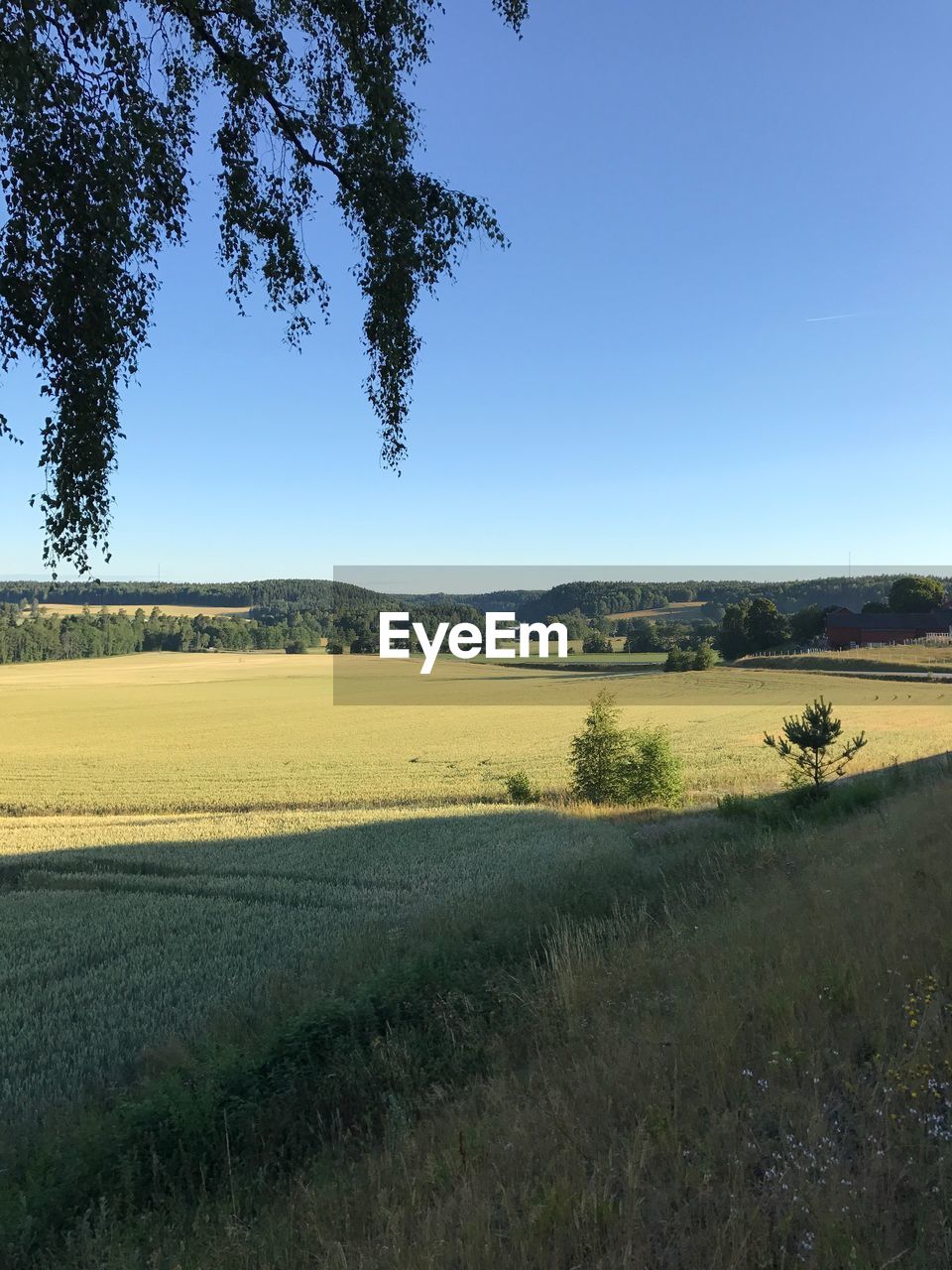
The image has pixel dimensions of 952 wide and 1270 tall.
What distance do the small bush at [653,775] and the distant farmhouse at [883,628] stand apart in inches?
3736

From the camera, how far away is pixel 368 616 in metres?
136

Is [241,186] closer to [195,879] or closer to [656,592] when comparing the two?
[195,879]

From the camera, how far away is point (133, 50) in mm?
4805

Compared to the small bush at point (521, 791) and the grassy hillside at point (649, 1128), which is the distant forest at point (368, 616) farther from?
the grassy hillside at point (649, 1128)

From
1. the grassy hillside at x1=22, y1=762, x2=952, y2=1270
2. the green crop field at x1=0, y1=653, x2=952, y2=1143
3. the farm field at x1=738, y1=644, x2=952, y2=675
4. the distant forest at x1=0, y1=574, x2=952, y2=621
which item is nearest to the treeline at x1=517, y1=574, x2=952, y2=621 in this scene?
the distant forest at x1=0, y1=574, x2=952, y2=621

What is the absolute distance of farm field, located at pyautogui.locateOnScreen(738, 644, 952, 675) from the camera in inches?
3260

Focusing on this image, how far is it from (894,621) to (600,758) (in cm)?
10381

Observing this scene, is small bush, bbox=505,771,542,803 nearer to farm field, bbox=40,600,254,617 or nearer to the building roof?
the building roof

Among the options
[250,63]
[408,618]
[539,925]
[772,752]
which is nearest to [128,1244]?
[539,925]

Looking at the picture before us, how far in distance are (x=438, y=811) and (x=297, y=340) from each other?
19089mm

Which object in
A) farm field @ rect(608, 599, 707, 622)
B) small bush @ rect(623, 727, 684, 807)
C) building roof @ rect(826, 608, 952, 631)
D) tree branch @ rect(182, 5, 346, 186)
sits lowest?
small bush @ rect(623, 727, 684, 807)

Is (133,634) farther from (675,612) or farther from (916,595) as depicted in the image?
(916,595)

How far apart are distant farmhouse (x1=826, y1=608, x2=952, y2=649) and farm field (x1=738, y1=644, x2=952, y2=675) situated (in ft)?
48.7

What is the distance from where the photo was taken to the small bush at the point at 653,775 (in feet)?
85.5
